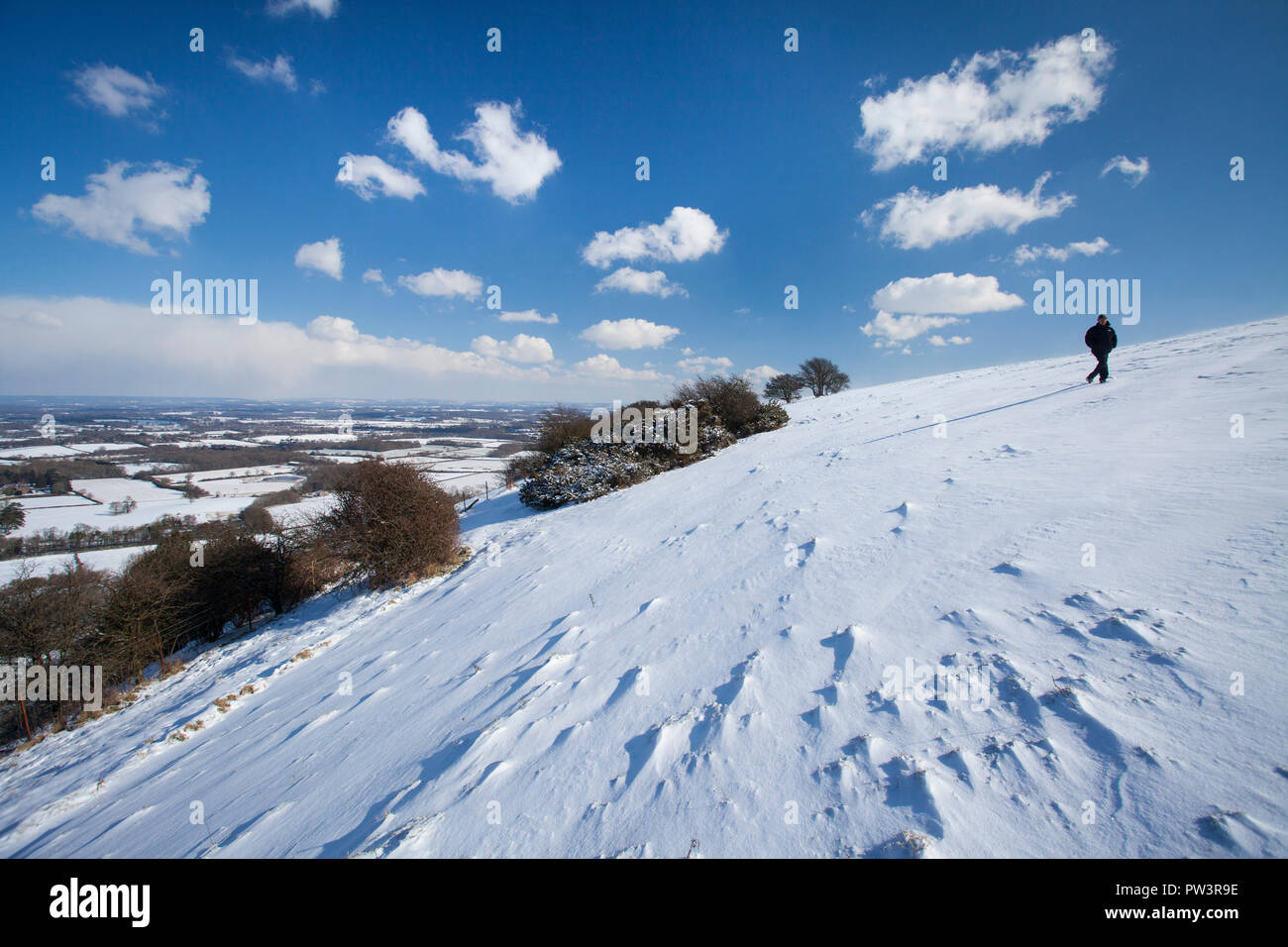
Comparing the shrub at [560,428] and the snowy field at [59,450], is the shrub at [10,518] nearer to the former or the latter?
the shrub at [560,428]

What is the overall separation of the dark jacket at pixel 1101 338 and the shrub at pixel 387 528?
47.6ft

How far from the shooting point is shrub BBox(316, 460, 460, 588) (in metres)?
9.97

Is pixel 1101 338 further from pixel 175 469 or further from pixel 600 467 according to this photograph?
pixel 175 469

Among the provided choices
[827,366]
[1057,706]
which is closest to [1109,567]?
[1057,706]

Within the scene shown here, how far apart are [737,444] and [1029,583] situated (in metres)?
11.1

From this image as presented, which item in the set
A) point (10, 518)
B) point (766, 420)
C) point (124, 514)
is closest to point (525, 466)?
point (766, 420)

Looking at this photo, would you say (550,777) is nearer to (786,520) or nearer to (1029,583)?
(1029,583)

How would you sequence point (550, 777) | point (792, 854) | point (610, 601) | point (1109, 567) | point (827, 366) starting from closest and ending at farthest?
point (792, 854) < point (550, 777) < point (1109, 567) < point (610, 601) < point (827, 366)

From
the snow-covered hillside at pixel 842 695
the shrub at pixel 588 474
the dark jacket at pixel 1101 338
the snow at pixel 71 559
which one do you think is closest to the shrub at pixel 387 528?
the shrub at pixel 588 474

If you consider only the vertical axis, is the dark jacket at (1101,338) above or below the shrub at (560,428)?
above

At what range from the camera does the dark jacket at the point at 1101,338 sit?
8125 millimetres
